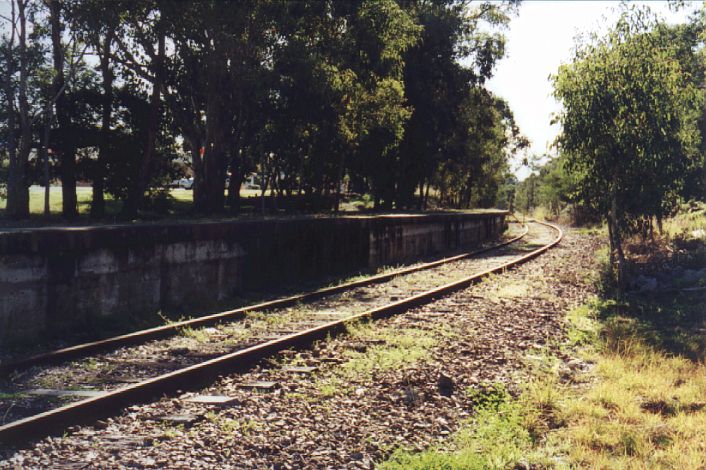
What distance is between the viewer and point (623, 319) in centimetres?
1080

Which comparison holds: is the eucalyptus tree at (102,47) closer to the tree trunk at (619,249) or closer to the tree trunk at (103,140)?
the tree trunk at (103,140)

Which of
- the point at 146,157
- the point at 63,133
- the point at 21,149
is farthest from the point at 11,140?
the point at 146,157

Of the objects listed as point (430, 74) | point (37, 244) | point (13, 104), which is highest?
point (430, 74)

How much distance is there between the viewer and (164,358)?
7504 millimetres

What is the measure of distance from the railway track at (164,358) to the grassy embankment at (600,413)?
261 centimetres

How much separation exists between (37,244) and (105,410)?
4021 mm

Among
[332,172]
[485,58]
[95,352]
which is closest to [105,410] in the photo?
[95,352]

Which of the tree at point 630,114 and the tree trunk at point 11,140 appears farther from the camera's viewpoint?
the tree trunk at point 11,140

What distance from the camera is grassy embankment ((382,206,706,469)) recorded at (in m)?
4.77

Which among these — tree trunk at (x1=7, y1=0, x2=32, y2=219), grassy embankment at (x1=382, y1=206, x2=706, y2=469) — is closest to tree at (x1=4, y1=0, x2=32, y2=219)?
tree trunk at (x1=7, y1=0, x2=32, y2=219)

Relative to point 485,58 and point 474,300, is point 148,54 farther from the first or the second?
point 485,58

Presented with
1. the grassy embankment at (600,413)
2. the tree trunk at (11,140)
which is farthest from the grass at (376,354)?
the tree trunk at (11,140)

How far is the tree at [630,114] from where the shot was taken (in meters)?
12.7

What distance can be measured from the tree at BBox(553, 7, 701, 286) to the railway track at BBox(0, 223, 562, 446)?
476 cm
